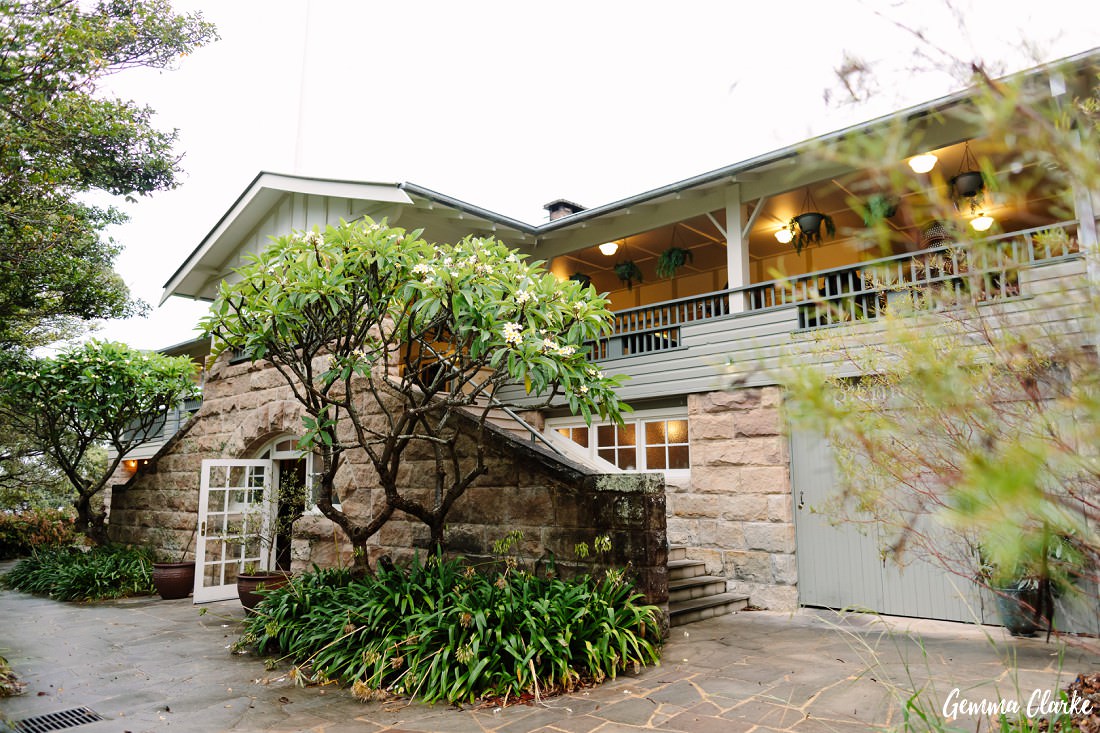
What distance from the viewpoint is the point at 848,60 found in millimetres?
1776

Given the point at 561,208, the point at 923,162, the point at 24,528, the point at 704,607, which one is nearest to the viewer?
the point at 704,607

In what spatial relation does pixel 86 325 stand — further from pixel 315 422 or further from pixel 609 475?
pixel 609 475

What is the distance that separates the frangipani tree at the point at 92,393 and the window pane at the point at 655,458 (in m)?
8.89

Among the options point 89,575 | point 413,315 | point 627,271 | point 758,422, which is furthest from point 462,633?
point 89,575

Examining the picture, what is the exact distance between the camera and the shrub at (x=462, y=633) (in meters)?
5.00

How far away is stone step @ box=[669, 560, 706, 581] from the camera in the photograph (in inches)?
305

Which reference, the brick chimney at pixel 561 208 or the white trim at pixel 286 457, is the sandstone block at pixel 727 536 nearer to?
the white trim at pixel 286 457

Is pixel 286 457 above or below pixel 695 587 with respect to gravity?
above

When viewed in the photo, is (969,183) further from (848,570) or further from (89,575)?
(89,575)

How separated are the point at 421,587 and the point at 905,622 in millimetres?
4805

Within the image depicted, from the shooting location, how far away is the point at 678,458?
910cm

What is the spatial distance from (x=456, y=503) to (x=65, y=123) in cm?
520

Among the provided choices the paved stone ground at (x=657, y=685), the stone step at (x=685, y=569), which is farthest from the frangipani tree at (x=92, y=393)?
the stone step at (x=685, y=569)

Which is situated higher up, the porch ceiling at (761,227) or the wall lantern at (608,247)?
the porch ceiling at (761,227)
